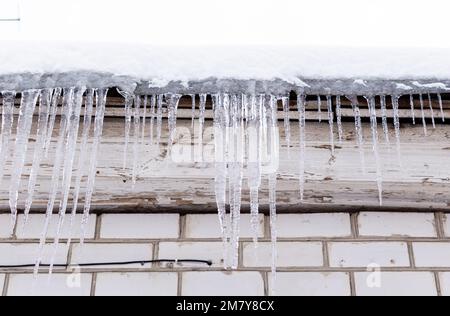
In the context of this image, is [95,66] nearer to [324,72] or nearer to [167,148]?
[167,148]

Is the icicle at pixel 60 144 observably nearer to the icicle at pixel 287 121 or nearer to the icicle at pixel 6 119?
the icicle at pixel 6 119

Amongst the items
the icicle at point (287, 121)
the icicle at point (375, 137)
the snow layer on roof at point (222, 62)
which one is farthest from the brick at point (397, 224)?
the snow layer on roof at point (222, 62)

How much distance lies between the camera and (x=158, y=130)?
159 centimetres

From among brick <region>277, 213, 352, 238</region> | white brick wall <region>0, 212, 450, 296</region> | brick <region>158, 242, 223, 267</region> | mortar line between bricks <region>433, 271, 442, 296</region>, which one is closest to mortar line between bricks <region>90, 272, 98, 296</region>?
white brick wall <region>0, 212, 450, 296</region>

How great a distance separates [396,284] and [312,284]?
0.31 meters

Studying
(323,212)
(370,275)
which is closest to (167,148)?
(323,212)

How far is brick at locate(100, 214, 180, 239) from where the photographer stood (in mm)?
1941

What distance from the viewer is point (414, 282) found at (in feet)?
6.14

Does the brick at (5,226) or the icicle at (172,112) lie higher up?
the icicle at (172,112)

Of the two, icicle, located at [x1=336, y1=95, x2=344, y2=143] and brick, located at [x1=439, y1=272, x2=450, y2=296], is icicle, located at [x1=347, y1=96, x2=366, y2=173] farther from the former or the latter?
brick, located at [x1=439, y1=272, x2=450, y2=296]

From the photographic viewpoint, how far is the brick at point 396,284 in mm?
1855

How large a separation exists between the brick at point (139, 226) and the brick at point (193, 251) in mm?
42

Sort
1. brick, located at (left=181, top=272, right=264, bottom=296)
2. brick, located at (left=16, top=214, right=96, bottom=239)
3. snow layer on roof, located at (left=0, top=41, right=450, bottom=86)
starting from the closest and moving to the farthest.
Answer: snow layer on roof, located at (left=0, top=41, right=450, bottom=86) → brick, located at (left=181, top=272, right=264, bottom=296) → brick, located at (left=16, top=214, right=96, bottom=239)

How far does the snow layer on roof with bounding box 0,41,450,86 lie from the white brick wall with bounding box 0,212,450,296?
0.67 metres
